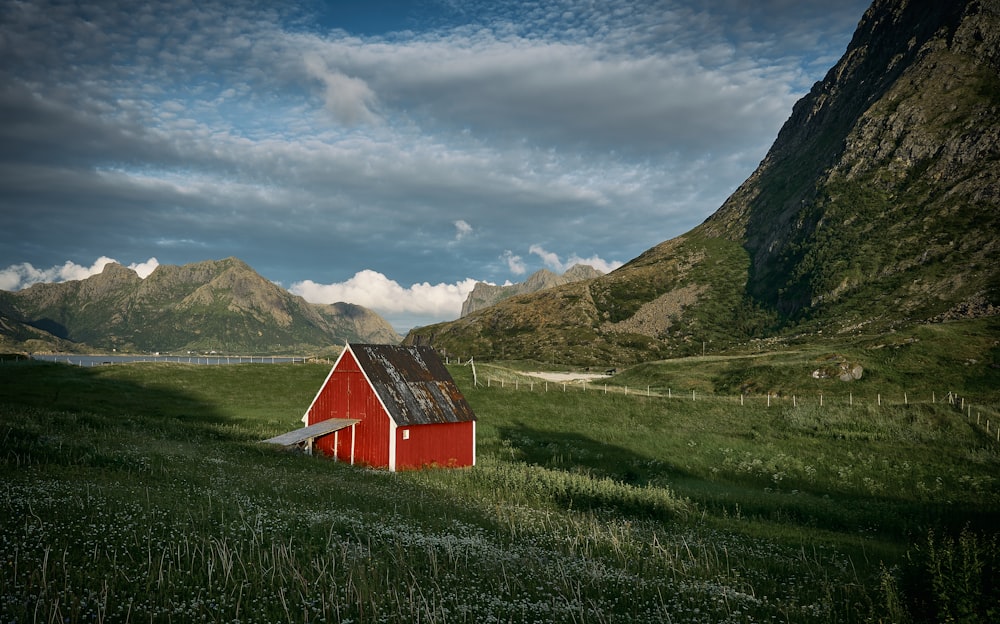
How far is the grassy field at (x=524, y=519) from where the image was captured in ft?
28.9

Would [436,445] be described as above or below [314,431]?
below

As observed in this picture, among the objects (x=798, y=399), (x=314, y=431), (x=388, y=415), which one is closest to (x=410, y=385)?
(x=388, y=415)

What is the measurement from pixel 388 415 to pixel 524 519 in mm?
18155

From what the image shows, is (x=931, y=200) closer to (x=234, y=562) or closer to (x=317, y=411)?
(x=317, y=411)

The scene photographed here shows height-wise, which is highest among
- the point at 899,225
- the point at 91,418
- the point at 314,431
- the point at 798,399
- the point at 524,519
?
the point at 899,225

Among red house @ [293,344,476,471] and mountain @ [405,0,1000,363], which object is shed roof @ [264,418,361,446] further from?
mountain @ [405,0,1000,363]

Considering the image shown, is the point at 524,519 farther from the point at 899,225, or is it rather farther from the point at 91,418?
the point at 899,225

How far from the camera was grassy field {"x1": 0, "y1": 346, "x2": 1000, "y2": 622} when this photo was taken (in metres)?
8.82

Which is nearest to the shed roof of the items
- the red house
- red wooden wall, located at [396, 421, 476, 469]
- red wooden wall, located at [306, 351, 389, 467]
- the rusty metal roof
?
the red house

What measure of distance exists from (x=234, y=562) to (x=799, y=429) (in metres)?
45.3

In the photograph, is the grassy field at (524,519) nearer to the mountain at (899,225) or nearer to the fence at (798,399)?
the fence at (798,399)

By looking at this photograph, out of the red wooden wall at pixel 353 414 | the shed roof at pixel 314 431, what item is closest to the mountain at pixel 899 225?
the red wooden wall at pixel 353 414

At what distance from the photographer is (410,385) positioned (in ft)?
125

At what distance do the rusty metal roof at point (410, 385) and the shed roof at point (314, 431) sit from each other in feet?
10.1
